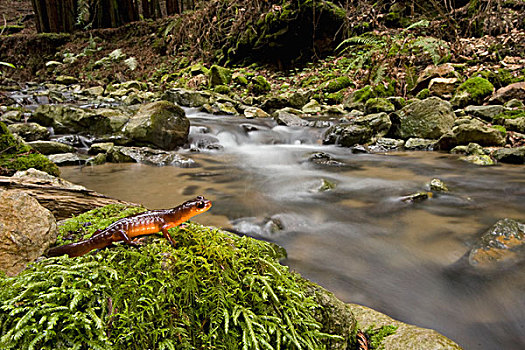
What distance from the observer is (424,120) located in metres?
9.14

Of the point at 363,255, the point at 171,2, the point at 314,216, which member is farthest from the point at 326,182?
the point at 171,2

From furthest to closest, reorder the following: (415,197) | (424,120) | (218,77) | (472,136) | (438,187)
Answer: (218,77) < (424,120) < (472,136) < (438,187) < (415,197)

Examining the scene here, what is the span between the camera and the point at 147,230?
1527 mm

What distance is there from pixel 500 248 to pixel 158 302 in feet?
12.0

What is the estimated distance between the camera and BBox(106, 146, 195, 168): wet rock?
7725 mm

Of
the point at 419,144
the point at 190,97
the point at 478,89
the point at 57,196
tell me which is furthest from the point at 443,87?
the point at 57,196

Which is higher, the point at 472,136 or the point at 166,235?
the point at 166,235

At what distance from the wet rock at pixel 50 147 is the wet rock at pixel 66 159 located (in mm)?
322

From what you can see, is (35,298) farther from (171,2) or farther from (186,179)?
(171,2)

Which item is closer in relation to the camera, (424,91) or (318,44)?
(424,91)

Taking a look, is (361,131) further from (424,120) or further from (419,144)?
(424,120)

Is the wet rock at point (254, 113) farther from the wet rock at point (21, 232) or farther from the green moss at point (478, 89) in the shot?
the wet rock at point (21, 232)

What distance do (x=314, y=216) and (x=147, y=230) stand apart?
3.51 m

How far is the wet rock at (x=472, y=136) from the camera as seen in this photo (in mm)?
7703
